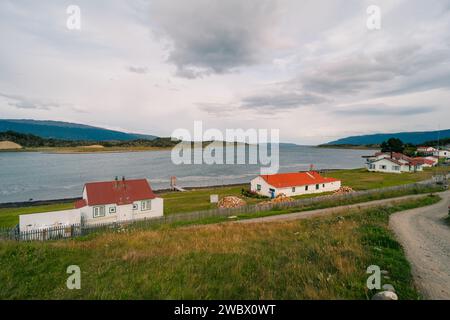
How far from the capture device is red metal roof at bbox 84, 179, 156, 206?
27.2 metres

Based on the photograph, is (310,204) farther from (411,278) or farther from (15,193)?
(15,193)

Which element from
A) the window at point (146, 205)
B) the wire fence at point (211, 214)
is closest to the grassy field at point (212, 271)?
the wire fence at point (211, 214)

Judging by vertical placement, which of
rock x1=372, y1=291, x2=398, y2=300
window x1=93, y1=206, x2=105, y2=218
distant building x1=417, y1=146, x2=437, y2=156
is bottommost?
window x1=93, y1=206, x2=105, y2=218

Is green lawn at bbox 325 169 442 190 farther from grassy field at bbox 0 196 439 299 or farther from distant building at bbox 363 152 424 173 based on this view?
grassy field at bbox 0 196 439 299

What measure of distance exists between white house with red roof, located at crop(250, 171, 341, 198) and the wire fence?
9390mm

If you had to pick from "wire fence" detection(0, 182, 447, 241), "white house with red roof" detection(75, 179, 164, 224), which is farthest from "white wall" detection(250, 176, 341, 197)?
"white house with red roof" detection(75, 179, 164, 224)

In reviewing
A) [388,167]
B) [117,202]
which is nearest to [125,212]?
[117,202]

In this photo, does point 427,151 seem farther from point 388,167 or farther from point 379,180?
point 379,180

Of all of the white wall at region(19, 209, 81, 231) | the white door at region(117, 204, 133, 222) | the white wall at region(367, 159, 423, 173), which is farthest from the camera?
the white wall at region(367, 159, 423, 173)

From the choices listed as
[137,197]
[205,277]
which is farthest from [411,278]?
[137,197]

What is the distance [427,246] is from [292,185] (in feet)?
102

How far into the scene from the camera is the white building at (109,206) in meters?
24.5

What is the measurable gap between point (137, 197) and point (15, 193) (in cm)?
4841
